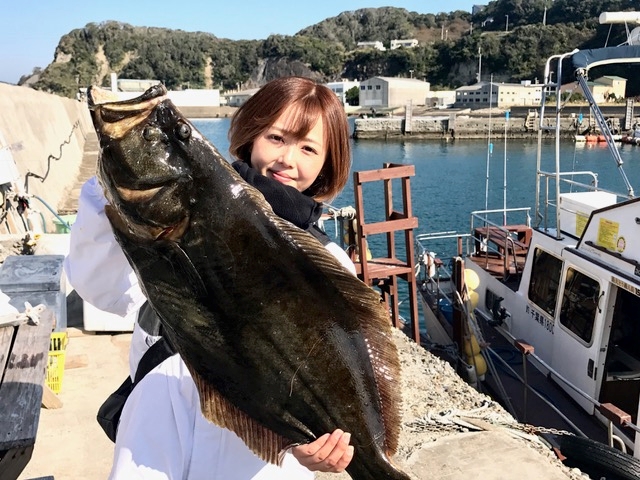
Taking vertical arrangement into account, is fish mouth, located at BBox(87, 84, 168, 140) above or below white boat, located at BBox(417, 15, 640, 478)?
above

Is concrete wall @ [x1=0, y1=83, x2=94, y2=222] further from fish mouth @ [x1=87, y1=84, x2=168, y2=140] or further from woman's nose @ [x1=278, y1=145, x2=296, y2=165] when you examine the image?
fish mouth @ [x1=87, y1=84, x2=168, y2=140]

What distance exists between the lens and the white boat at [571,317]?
23.1 feet

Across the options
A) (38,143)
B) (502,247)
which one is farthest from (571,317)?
(38,143)

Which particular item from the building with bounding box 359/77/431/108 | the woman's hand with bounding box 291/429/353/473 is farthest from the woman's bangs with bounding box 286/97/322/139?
the building with bounding box 359/77/431/108

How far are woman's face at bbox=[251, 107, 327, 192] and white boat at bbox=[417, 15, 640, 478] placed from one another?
549cm

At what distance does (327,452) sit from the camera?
5.48 feet

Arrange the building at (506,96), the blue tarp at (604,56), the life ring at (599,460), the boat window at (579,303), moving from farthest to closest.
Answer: the building at (506,96) < the blue tarp at (604,56) < the boat window at (579,303) < the life ring at (599,460)

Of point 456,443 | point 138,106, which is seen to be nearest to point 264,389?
point 138,106

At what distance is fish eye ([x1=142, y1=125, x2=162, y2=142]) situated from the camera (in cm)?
144

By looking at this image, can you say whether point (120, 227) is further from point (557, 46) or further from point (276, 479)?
point (557, 46)

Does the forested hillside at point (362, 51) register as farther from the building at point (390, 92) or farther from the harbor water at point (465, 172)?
the harbor water at point (465, 172)

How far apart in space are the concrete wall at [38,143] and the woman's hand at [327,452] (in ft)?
35.6

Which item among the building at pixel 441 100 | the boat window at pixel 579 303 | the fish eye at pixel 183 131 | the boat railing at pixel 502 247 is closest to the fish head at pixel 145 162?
the fish eye at pixel 183 131

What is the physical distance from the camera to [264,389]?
5.55ft
